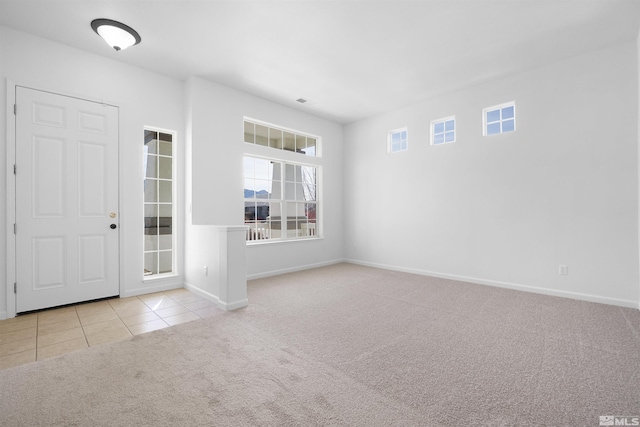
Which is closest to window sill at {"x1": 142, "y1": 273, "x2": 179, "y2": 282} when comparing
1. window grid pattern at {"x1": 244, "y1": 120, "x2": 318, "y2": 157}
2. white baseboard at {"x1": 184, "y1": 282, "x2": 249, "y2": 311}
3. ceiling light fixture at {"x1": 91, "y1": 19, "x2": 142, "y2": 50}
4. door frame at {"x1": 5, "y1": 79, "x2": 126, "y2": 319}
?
white baseboard at {"x1": 184, "y1": 282, "x2": 249, "y2": 311}

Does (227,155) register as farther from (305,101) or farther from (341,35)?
(341,35)

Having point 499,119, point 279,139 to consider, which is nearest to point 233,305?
point 279,139

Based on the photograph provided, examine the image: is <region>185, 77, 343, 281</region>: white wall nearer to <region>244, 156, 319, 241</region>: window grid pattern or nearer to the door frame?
<region>244, 156, 319, 241</region>: window grid pattern

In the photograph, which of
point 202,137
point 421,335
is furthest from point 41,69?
point 421,335

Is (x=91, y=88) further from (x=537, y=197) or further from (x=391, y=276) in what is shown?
(x=537, y=197)

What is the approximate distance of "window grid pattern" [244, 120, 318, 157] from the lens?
16.8ft

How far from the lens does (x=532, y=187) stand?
4129mm

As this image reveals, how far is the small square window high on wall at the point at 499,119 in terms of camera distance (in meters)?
4.38

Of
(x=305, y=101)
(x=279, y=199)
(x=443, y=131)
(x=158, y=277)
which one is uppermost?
(x=305, y=101)

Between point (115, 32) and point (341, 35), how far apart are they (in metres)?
2.38

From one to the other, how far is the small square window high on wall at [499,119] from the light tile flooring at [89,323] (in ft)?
15.3

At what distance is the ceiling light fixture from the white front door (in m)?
0.94

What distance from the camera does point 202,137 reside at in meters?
4.37

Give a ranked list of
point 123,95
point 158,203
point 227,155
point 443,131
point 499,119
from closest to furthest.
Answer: point 123,95 < point 158,203 < point 499,119 < point 227,155 < point 443,131
